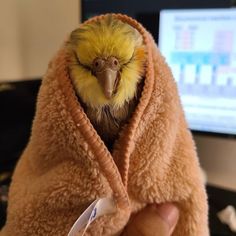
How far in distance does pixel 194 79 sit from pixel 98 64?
34 cm

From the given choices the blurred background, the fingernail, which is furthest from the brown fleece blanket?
the blurred background

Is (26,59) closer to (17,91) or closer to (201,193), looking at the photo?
Answer: (17,91)

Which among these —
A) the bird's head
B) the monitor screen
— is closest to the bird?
the bird's head

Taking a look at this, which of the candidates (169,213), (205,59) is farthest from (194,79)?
(169,213)

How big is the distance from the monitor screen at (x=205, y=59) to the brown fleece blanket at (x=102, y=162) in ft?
0.83

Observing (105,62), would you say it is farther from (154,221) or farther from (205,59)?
(205,59)

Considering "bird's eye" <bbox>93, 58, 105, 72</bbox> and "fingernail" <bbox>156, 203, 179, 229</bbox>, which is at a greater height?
"bird's eye" <bbox>93, 58, 105, 72</bbox>

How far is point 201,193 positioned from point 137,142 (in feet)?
0.26

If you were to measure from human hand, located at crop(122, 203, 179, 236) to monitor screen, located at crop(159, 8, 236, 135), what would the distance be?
27 centimetres

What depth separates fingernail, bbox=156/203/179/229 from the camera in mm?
301

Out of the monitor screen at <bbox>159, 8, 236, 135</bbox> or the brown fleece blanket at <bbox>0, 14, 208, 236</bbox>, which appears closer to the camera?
the brown fleece blanket at <bbox>0, 14, 208, 236</bbox>

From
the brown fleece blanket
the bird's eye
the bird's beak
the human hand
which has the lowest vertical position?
the human hand

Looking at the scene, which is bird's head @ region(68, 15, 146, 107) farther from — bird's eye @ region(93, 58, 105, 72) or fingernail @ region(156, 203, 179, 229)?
fingernail @ region(156, 203, 179, 229)

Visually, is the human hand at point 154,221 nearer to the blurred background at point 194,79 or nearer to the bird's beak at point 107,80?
the bird's beak at point 107,80
